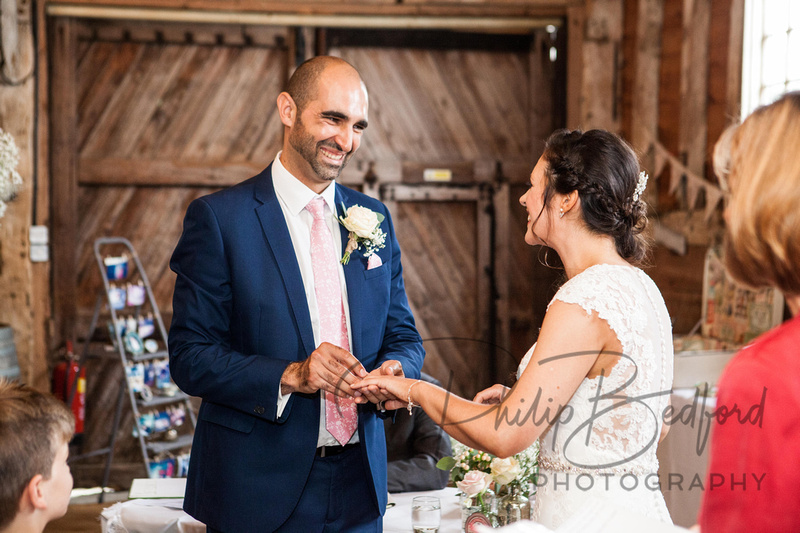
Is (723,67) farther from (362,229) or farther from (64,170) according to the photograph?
(64,170)

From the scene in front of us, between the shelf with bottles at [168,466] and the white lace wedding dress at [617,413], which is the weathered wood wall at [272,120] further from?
the white lace wedding dress at [617,413]

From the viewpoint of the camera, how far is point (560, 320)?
1642mm

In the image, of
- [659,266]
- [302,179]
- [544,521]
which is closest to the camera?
[544,521]

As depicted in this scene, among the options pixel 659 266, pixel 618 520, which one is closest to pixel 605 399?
pixel 618 520

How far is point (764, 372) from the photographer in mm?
1030

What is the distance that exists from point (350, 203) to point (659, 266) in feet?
11.5

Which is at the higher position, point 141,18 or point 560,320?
point 141,18

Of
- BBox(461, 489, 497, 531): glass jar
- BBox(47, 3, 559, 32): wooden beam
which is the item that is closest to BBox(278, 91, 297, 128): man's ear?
BBox(461, 489, 497, 531): glass jar

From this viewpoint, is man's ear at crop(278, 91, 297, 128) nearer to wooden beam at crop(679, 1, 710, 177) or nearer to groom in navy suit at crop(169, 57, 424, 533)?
groom in navy suit at crop(169, 57, 424, 533)

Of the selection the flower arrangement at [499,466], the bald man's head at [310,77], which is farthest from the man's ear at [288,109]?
the flower arrangement at [499,466]

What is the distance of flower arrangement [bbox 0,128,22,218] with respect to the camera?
4.49 metres

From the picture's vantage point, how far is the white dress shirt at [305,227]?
2.09m

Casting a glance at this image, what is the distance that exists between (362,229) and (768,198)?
1277mm

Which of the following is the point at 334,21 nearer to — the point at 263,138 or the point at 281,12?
the point at 281,12
